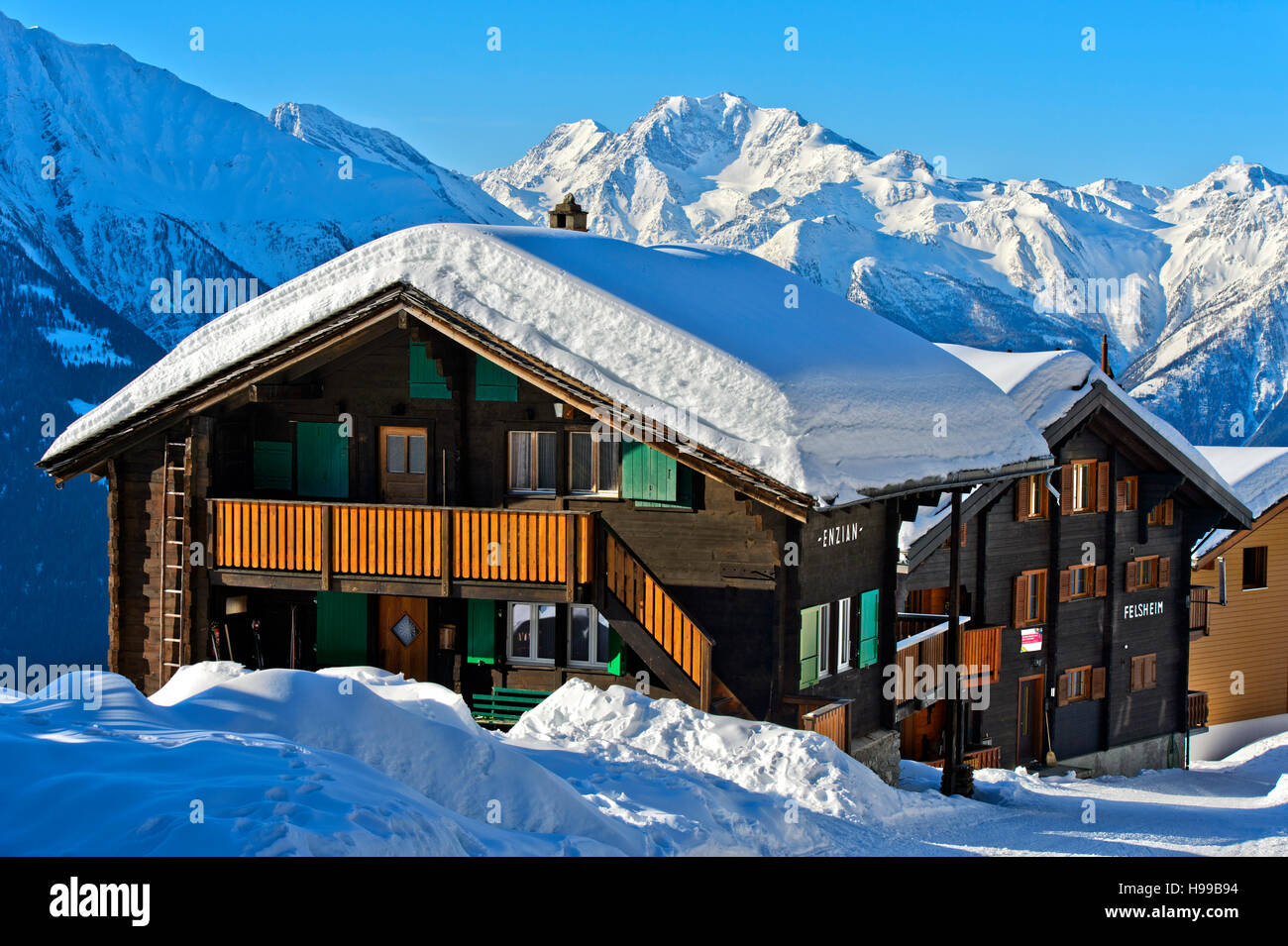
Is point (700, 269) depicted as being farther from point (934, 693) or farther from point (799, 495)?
point (934, 693)

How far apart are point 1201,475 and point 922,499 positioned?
14.0m

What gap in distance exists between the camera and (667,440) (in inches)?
742

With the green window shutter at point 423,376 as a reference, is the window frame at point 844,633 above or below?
below

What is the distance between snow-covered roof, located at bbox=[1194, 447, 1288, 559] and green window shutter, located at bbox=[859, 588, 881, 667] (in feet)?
67.1

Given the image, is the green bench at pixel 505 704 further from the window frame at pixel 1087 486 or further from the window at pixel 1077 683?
the window at pixel 1077 683

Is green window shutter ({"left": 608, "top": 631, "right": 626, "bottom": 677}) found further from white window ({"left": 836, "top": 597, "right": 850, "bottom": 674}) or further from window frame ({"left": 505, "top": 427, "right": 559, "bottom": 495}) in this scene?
white window ({"left": 836, "top": 597, "right": 850, "bottom": 674})

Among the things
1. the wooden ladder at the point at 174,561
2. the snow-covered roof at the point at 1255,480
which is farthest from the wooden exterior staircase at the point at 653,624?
the snow-covered roof at the point at 1255,480

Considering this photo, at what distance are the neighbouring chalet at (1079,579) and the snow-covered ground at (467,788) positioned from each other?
8.33m

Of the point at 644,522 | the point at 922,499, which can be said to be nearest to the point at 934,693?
the point at 922,499

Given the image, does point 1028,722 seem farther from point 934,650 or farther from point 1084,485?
point 934,650

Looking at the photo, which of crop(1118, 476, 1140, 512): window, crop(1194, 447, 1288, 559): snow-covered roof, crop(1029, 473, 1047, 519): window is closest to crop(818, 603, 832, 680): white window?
crop(1029, 473, 1047, 519): window

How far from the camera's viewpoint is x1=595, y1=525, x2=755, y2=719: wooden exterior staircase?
63.8ft

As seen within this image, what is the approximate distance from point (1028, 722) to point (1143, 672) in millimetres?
4720

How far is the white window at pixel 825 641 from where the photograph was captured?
21453 millimetres
